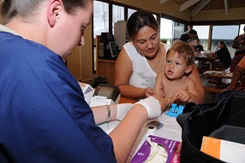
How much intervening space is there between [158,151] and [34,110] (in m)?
0.47

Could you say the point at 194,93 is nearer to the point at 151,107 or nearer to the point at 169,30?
the point at 151,107

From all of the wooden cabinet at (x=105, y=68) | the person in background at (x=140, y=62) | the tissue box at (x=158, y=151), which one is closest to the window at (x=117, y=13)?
the wooden cabinet at (x=105, y=68)

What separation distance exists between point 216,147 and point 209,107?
212 mm

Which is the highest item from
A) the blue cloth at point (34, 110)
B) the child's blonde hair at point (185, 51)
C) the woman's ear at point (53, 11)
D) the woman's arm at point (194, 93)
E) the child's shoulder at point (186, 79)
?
the woman's ear at point (53, 11)

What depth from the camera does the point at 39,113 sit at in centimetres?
39

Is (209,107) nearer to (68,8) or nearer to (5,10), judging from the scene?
(68,8)

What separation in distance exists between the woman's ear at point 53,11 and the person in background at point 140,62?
97 cm

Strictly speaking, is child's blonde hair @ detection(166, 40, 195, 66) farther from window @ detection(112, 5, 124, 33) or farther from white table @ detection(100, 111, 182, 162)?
window @ detection(112, 5, 124, 33)

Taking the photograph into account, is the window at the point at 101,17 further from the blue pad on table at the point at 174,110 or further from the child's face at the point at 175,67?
the blue pad on table at the point at 174,110

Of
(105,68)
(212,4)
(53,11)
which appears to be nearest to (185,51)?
(53,11)

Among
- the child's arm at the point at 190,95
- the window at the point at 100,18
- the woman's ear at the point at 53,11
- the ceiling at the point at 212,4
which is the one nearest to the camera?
the woman's ear at the point at 53,11

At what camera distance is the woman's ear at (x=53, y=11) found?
508mm

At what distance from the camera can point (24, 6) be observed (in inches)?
20.2

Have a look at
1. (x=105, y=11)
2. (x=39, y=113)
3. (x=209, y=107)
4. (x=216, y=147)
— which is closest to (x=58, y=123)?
(x=39, y=113)
